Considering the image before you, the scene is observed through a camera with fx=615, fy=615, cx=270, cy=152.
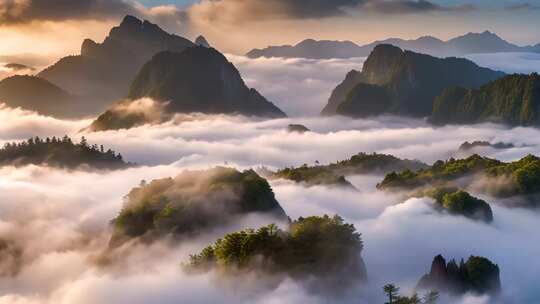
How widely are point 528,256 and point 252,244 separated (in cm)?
6120

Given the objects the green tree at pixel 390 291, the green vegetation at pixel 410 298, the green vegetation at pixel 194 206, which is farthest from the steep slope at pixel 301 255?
the green vegetation at pixel 194 206

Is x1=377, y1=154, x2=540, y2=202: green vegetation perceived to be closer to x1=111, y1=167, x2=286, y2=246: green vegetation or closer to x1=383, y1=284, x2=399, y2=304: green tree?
x1=111, y1=167, x2=286, y2=246: green vegetation

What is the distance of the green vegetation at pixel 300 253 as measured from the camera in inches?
3206

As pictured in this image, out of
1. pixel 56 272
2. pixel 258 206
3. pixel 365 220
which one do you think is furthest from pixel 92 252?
pixel 365 220

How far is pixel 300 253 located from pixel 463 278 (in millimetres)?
25801

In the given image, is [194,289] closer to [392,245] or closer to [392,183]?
[392,245]

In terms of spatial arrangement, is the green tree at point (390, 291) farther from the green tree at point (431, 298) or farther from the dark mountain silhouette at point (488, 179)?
the dark mountain silhouette at point (488, 179)

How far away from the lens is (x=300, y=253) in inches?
3260

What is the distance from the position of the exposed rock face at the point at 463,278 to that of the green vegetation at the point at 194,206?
28892mm

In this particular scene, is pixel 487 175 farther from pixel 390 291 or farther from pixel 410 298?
pixel 390 291

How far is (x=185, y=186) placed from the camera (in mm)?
107750

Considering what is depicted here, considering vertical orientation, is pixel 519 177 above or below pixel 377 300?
above

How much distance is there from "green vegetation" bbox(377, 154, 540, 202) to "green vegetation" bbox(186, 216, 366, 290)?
6473 cm

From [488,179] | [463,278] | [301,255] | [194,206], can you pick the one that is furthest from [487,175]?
[301,255]
